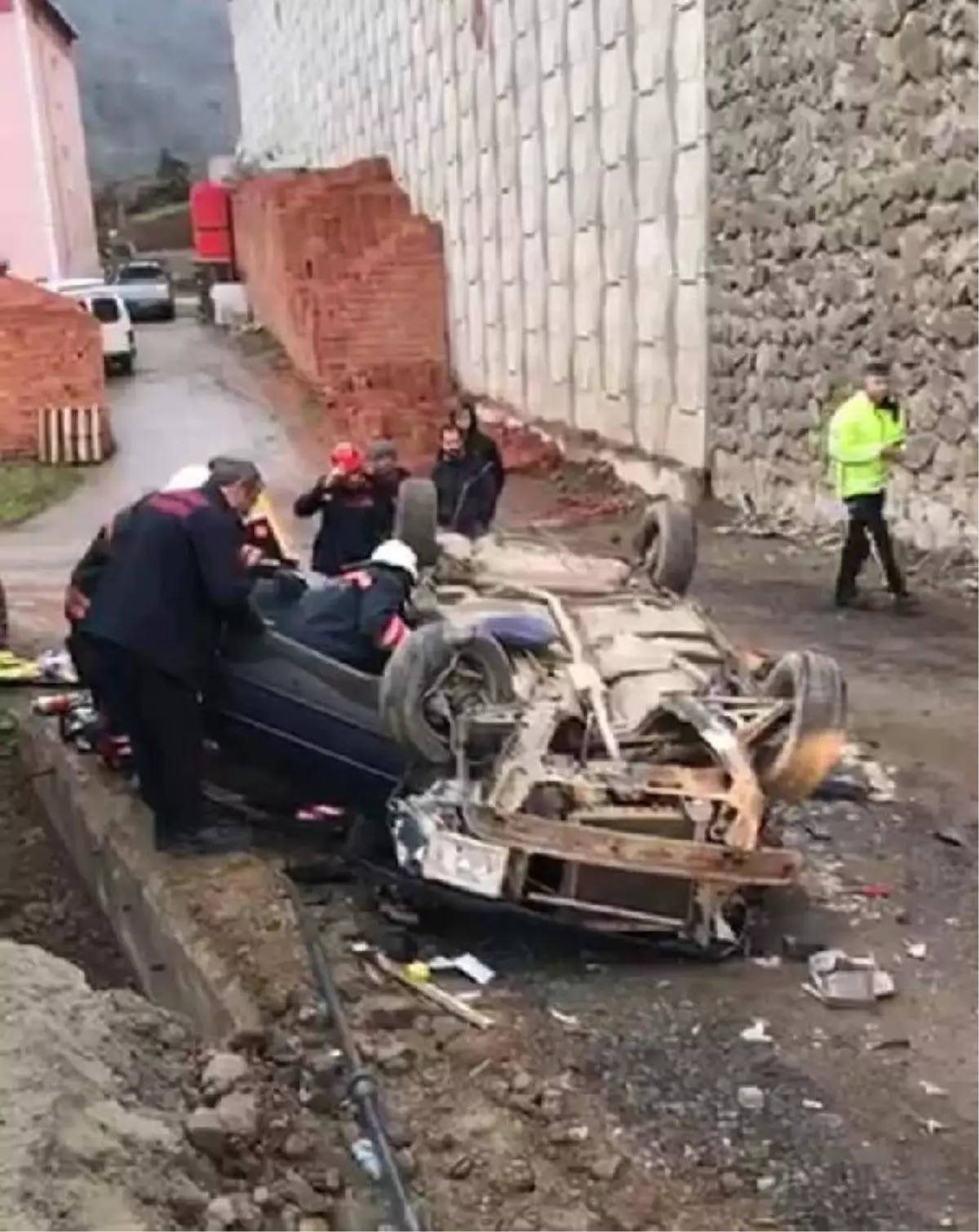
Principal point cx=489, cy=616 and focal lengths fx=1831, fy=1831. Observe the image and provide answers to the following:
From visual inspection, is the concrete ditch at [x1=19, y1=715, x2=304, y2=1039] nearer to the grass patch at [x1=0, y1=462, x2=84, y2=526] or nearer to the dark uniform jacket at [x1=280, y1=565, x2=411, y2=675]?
the dark uniform jacket at [x1=280, y1=565, x2=411, y2=675]

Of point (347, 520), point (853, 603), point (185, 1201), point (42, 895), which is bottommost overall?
point (42, 895)

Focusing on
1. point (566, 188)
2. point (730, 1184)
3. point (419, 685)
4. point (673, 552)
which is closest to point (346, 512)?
point (673, 552)

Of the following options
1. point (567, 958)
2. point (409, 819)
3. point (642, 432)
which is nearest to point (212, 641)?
point (409, 819)

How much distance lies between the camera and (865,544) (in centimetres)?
1178

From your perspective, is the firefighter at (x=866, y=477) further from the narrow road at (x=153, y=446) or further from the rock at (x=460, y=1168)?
the rock at (x=460, y=1168)

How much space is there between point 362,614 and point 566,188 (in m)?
13.5

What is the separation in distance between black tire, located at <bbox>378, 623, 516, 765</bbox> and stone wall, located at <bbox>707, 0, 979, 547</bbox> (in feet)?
21.8

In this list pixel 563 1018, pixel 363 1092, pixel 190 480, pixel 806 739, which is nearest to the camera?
pixel 363 1092

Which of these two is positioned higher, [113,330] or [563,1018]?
[563,1018]

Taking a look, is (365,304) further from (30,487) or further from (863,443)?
(863,443)

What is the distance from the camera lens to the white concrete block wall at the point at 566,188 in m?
16.7

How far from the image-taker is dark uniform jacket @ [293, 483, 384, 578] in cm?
969

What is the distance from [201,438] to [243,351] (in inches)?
375

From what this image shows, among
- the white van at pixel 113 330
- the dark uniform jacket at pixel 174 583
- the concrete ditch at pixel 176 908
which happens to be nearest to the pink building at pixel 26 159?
the white van at pixel 113 330
